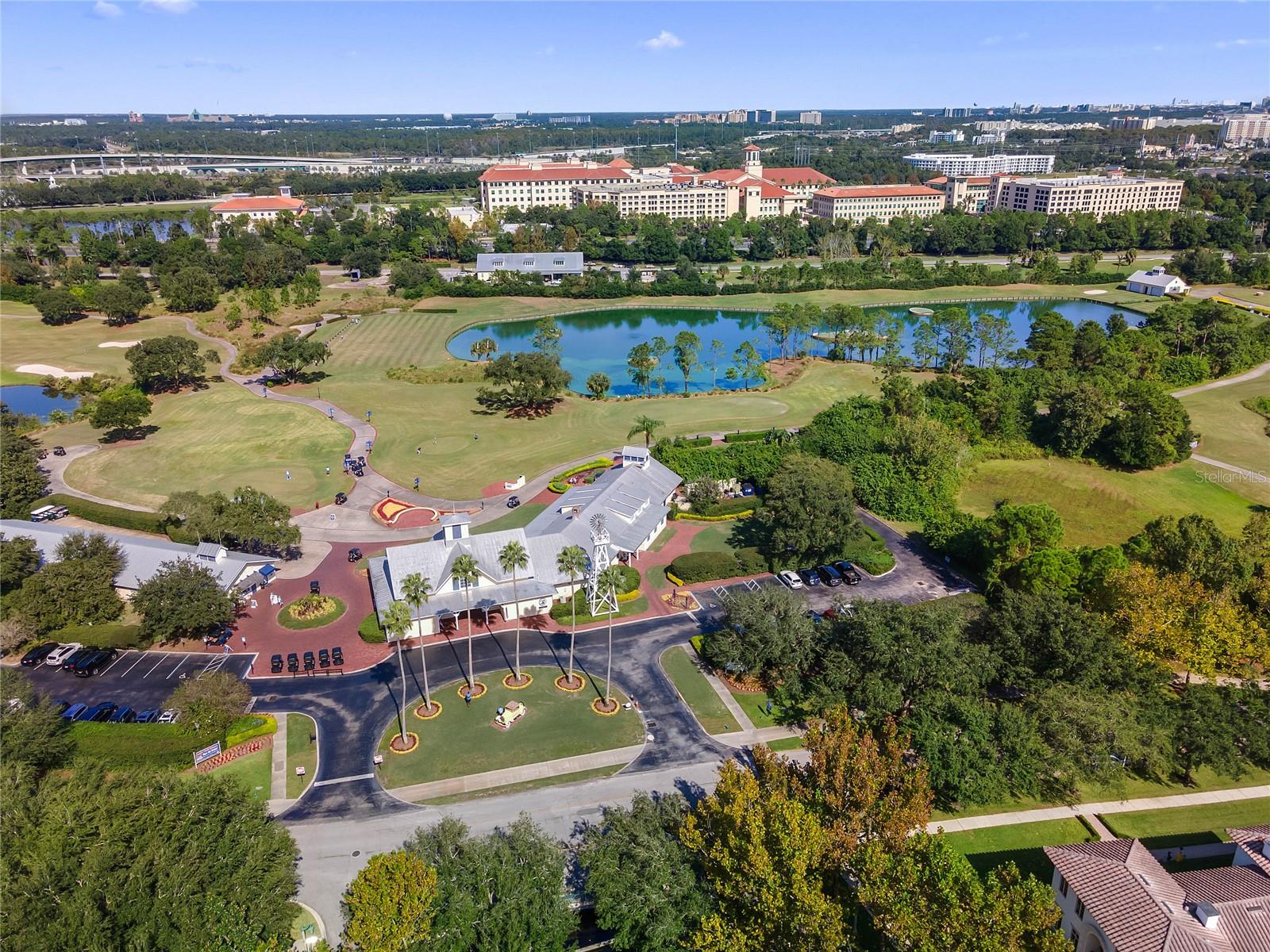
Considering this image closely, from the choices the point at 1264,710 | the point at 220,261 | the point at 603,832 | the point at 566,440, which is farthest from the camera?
the point at 220,261

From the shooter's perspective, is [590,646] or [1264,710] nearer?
[1264,710]

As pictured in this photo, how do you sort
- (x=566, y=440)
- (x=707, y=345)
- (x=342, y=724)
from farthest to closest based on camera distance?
(x=707, y=345) < (x=566, y=440) < (x=342, y=724)

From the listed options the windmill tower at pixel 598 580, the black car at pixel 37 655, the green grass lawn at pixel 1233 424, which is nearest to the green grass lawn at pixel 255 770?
the black car at pixel 37 655

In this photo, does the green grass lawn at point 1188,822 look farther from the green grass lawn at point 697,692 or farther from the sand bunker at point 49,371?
the sand bunker at point 49,371

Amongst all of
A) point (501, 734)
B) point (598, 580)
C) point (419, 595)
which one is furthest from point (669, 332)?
point (501, 734)

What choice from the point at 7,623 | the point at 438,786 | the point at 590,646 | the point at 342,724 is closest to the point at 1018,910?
the point at 438,786

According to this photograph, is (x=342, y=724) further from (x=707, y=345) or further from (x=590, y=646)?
(x=707, y=345)

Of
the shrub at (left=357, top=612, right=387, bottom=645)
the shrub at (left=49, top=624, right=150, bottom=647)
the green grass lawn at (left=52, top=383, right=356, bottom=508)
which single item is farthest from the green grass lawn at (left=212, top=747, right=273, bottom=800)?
the green grass lawn at (left=52, top=383, right=356, bottom=508)

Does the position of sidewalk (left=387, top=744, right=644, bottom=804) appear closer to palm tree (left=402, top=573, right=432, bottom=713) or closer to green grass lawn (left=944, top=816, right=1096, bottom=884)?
palm tree (left=402, top=573, right=432, bottom=713)
